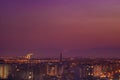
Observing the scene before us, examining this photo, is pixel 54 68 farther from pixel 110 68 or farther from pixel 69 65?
pixel 110 68

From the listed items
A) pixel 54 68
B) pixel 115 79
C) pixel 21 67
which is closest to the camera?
pixel 115 79

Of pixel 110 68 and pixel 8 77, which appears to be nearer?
pixel 8 77

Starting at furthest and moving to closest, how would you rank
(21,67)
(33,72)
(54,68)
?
(54,68) → (21,67) → (33,72)

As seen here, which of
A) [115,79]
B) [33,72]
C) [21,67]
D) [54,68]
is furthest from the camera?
[54,68]

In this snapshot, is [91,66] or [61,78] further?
[91,66]

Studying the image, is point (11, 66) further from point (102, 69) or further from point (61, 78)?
point (102, 69)

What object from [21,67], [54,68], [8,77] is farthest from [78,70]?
[8,77]

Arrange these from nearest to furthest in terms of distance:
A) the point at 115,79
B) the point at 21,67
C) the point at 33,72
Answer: the point at 115,79
the point at 33,72
the point at 21,67

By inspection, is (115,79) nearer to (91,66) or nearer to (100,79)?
(100,79)

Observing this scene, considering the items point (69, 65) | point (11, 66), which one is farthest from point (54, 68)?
point (11, 66)
